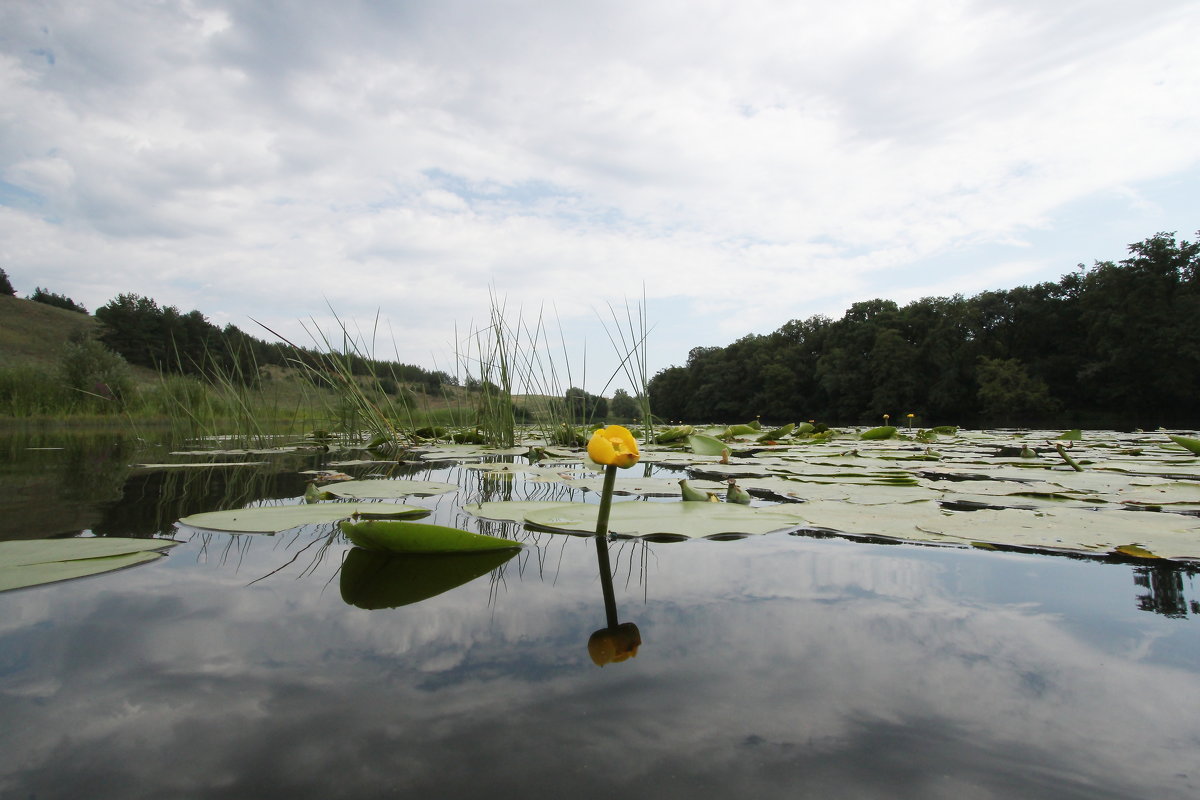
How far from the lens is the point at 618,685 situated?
0.53 metres

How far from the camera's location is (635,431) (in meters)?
5.07

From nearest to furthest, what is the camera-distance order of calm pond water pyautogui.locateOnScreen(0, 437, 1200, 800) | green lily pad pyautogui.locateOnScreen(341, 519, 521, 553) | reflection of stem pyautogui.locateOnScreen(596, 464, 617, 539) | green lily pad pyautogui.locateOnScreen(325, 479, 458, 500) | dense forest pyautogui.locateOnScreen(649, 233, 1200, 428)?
calm pond water pyautogui.locateOnScreen(0, 437, 1200, 800)
green lily pad pyautogui.locateOnScreen(341, 519, 521, 553)
reflection of stem pyautogui.locateOnScreen(596, 464, 617, 539)
green lily pad pyautogui.locateOnScreen(325, 479, 458, 500)
dense forest pyautogui.locateOnScreen(649, 233, 1200, 428)

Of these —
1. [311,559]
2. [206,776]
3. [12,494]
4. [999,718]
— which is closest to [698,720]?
[999,718]

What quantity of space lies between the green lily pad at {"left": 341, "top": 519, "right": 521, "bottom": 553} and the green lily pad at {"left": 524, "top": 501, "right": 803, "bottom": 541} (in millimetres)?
245

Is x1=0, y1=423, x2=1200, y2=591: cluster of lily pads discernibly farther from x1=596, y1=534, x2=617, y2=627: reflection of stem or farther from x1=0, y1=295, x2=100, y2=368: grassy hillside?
x1=0, y1=295, x2=100, y2=368: grassy hillside

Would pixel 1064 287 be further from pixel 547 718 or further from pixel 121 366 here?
pixel 121 366

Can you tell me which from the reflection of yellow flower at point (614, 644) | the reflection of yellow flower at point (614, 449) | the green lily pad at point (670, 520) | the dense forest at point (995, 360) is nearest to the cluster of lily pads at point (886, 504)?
the green lily pad at point (670, 520)

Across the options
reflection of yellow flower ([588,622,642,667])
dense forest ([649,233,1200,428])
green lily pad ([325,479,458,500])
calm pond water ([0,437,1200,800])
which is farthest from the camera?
dense forest ([649,233,1200,428])

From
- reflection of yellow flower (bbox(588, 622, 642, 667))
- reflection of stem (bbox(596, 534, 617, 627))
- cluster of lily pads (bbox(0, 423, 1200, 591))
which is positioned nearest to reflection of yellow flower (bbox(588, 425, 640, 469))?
cluster of lily pads (bbox(0, 423, 1200, 591))

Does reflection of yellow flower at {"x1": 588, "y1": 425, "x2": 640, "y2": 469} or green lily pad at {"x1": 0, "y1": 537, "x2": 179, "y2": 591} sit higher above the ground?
reflection of yellow flower at {"x1": 588, "y1": 425, "x2": 640, "y2": 469}

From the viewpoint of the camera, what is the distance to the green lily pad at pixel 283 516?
44.6 inches

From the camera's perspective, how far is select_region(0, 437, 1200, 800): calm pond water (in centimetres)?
40

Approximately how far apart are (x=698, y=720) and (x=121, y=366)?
1888 cm

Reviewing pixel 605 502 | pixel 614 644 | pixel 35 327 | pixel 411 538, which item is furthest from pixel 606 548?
pixel 35 327
